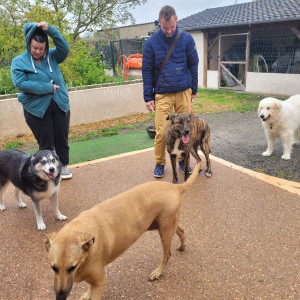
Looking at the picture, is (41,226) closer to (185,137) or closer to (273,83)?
(185,137)

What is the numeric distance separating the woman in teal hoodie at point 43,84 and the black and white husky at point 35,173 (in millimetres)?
707

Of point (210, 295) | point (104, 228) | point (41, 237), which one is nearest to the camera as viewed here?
point (104, 228)

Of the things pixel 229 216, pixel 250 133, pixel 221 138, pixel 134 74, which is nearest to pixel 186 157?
pixel 229 216

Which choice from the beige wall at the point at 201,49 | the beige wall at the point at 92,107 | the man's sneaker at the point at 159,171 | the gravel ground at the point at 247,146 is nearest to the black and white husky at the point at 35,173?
the man's sneaker at the point at 159,171

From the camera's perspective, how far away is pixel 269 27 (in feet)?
41.2

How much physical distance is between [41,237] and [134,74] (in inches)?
445

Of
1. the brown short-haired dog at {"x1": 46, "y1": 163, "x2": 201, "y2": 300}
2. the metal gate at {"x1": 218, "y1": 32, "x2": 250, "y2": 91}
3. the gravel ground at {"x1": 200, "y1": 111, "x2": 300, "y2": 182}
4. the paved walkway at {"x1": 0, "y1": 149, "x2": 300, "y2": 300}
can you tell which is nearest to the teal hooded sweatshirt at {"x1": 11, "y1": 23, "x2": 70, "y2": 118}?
the paved walkway at {"x1": 0, "y1": 149, "x2": 300, "y2": 300}

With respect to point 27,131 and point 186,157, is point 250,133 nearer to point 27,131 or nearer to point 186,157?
point 186,157

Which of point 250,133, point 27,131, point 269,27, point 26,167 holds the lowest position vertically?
point 250,133

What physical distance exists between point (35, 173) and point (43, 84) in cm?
136

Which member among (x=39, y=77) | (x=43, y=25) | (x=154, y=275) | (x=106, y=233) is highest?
(x=43, y=25)

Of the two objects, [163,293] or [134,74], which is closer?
[163,293]

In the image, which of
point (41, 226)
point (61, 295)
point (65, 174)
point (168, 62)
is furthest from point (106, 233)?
point (168, 62)

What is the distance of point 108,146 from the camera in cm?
659
